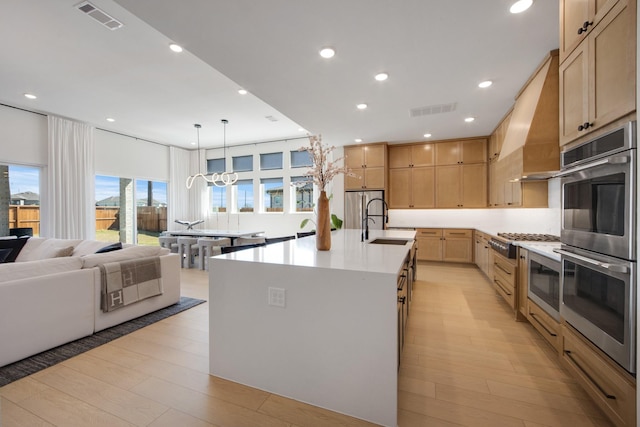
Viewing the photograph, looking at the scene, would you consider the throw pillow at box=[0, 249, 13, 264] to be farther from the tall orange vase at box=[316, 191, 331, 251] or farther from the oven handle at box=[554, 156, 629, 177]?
the oven handle at box=[554, 156, 629, 177]

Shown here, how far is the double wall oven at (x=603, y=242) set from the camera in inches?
52.9

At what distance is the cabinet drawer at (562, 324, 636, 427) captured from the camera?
134cm

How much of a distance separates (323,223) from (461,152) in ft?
16.5

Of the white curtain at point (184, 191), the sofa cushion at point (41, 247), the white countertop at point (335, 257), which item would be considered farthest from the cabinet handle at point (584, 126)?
the white curtain at point (184, 191)

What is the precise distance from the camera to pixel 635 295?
1.31 m

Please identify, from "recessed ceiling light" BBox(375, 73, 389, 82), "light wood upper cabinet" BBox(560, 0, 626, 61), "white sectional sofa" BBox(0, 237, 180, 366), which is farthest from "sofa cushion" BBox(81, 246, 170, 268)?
"light wood upper cabinet" BBox(560, 0, 626, 61)

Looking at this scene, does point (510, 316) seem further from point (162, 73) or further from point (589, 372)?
point (162, 73)

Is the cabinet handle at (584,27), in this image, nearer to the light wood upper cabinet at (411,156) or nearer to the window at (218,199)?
the light wood upper cabinet at (411,156)

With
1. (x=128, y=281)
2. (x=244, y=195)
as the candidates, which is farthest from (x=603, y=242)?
(x=244, y=195)

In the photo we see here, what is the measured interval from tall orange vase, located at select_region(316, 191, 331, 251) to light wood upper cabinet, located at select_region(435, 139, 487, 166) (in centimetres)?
479

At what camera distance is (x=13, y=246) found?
3844 mm

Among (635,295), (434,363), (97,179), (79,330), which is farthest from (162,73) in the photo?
(635,295)

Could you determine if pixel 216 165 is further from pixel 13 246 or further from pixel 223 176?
pixel 13 246

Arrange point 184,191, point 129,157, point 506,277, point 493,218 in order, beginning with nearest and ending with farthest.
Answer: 1. point 506,277
2. point 493,218
3. point 129,157
4. point 184,191
